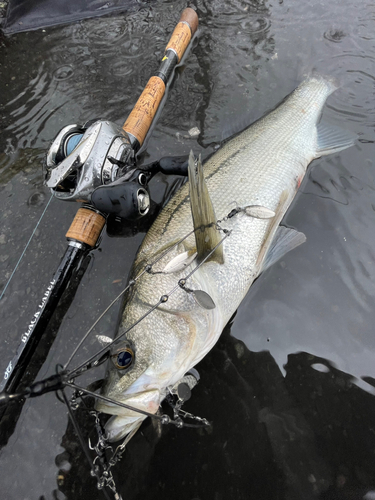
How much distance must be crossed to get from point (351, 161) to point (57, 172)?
2563 millimetres

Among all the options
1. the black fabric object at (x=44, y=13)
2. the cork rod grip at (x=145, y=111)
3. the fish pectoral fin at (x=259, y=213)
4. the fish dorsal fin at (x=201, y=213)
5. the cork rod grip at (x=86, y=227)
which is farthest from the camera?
the black fabric object at (x=44, y=13)

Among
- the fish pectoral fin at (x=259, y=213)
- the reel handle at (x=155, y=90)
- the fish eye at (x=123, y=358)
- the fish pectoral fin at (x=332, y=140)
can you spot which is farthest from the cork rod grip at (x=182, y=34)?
the fish eye at (x=123, y=358)

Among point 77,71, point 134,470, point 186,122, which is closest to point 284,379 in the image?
point 134,470

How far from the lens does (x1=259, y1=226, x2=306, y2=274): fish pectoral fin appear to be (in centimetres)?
228

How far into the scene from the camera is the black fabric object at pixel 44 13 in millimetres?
3646

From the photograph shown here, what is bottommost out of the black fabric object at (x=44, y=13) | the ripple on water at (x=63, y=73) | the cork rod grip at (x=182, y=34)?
the ripple on water at (x=63, y=73)

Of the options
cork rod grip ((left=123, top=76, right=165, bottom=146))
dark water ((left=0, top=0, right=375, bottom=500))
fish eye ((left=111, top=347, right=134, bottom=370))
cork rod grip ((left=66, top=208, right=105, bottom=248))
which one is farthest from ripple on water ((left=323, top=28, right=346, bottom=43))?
fish eye ((left=111, top=347, right=134, bottom=370))

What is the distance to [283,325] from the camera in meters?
2.18

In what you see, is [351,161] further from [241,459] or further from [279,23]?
[241,459]

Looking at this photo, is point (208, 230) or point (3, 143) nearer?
point (208, 230)

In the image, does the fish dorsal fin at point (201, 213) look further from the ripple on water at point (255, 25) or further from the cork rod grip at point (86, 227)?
the ripple on water at point (255, 25)

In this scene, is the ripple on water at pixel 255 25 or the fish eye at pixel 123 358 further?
the ripple on water at pixel 255 25

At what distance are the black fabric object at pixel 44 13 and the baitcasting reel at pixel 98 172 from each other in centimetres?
279

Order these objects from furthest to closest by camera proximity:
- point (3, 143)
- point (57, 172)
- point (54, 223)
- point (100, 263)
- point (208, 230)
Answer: point (3, 143) → point (54, 223) → point (100, 263) → point (57, 172) → point (208, 230)
